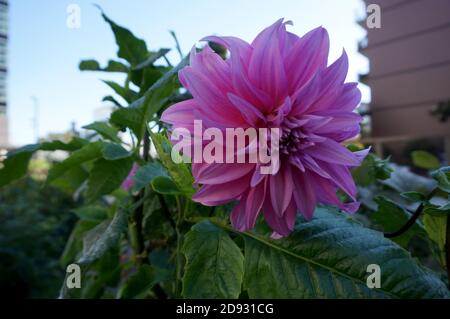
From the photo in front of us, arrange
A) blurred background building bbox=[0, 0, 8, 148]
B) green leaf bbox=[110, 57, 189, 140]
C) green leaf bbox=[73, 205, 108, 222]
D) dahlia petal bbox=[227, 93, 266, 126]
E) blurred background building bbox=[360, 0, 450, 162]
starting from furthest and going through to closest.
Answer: blurred background building bbox=[360, 0, 450, 162] < blurred background building bbox=[0, 0, 8, 148] < green leaf bbox=[73, 205, 108, 222] < green leaf bbox=[110, 57, 189, 140] < dahlia petal bbox=[227, 93, 266, 126]

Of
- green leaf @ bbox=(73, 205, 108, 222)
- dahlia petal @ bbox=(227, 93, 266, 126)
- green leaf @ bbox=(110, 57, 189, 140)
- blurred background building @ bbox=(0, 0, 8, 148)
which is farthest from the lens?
blurred background building @ bbox=(0, 0, 8, 148)

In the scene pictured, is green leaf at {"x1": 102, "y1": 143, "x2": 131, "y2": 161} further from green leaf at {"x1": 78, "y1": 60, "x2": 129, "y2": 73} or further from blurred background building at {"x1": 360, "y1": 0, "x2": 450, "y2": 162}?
blurred background building at {"x1": 360, "y1": 0, "x2": 450, "y2": 162}

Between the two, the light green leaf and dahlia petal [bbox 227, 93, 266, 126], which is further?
the light green leaf

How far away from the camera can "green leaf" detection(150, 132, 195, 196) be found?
0.74 feet

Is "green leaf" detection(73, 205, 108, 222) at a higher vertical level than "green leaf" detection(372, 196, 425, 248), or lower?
lower

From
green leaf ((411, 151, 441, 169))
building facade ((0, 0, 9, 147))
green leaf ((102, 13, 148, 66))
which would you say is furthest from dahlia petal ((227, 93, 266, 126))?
building facade ((0, 0, 9, 147))

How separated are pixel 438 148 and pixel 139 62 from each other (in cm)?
394

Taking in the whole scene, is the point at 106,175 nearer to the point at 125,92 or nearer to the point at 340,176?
the point at 125,92

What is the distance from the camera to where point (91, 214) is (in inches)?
17.1

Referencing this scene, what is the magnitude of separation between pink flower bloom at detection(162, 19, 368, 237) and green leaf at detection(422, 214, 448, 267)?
0.08 meters

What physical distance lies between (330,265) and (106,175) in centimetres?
22

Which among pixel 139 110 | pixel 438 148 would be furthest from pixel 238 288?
pixel 438 148

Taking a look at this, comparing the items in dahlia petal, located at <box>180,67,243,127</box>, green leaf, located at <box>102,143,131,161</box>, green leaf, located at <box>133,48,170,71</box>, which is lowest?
green leaf, located at <box>102,143,131,161</box>

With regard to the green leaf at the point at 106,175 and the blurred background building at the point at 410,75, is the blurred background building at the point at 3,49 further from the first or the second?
the blurred background building at the point at 410,75
